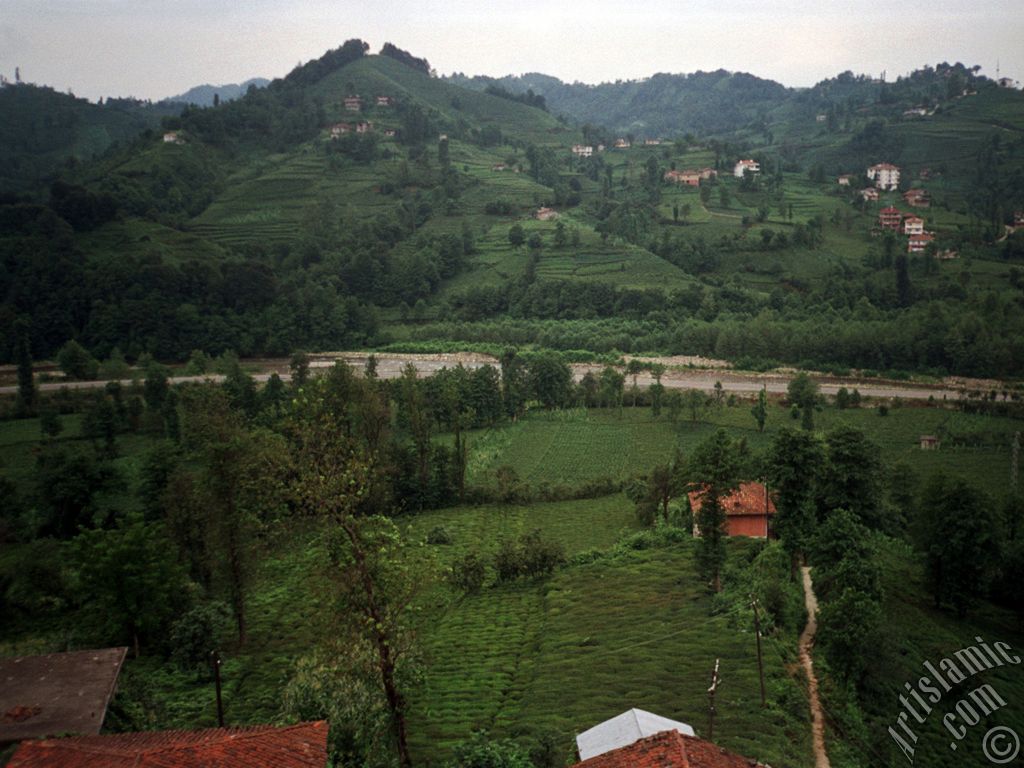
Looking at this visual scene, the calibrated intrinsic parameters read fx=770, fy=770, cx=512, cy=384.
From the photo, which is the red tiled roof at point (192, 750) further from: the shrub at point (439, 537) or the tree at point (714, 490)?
Answer: the shrub at point (439, 537)

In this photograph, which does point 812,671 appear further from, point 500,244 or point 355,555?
point 500,244

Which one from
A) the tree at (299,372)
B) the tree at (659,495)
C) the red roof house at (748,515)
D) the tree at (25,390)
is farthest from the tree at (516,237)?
the red roof house at (748,515)

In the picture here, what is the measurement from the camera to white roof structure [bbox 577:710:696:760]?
43.7 ft

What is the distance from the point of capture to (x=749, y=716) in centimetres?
1560

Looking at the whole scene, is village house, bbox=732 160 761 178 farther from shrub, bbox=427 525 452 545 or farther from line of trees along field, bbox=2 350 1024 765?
shrub, bbox=427 525 452 545

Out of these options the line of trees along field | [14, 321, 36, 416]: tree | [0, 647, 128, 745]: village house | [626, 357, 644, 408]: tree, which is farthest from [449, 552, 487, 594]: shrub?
[14, 321, 36, 416]: tree

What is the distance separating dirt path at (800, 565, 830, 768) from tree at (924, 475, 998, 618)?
439 centimetres

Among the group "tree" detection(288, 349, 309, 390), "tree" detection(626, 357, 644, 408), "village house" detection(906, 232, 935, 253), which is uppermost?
"village house" detection(906, 232, 935, 253)

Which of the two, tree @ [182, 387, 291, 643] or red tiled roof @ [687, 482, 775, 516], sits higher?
tree @ [182, 387, 291, 643]

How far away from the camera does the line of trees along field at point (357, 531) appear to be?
14117mm

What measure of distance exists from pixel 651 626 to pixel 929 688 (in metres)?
7.16

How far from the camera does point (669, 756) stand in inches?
433

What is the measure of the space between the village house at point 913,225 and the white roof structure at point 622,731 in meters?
89.5

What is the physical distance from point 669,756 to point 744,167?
118 m
